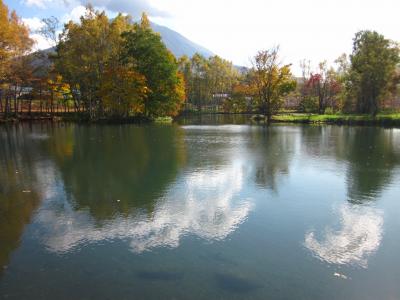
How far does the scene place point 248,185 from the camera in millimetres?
11523

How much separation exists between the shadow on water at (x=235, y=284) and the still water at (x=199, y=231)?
0.09 feet

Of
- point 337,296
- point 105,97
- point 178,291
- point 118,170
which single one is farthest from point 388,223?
point 105,97

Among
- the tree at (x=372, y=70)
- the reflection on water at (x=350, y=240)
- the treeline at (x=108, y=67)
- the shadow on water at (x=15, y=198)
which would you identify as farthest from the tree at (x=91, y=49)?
the reflection on water at (x=350, y=240)

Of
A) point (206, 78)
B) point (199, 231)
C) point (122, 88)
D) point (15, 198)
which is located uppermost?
point (206, 78)

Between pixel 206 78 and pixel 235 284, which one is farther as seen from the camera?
pixel 206 78

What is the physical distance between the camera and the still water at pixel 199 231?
209 inches

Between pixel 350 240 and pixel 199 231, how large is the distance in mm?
3033

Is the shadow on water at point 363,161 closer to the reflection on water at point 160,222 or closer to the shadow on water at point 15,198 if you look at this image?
the reflection on water at point 160,222

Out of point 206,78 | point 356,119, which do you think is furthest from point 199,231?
point 206,78

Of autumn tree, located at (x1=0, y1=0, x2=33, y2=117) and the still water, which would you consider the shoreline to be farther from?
the still water

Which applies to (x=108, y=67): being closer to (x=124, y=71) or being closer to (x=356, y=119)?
(x=124, y=71)

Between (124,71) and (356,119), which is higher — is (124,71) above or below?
above

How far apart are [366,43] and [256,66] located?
14579mm

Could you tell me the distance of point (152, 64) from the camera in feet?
159
